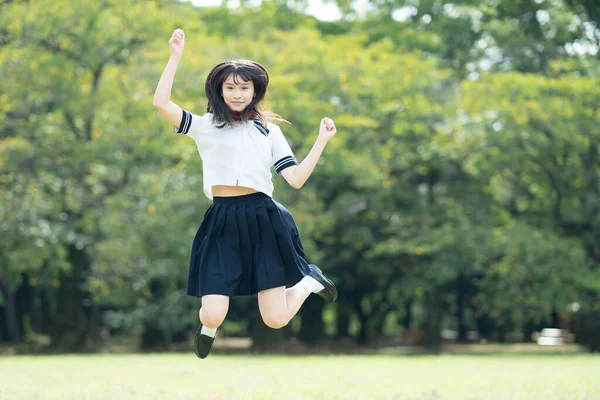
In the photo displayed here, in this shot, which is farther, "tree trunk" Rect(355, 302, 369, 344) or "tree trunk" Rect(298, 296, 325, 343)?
"tree trunk" Rect(355, 302, 369, 344)

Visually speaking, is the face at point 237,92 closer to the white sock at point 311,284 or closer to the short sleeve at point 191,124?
the short sleeve at point 191,124

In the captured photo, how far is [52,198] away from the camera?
65.5ft

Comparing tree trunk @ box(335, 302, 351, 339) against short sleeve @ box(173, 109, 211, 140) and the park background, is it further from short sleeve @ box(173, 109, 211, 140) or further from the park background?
short sleeve @ box(173, 109, 211, 140)

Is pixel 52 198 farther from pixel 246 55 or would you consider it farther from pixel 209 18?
pixel 209 18

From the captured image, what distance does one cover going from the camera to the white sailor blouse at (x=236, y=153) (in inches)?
207

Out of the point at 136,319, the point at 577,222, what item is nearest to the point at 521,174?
the point at 577,222

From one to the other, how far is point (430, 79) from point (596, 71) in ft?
13.7

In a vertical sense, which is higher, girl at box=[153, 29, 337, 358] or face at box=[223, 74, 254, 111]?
face at box=[223, 74, 254, 111]

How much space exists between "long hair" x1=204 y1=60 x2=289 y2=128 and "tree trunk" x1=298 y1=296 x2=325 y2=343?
19.2 meters

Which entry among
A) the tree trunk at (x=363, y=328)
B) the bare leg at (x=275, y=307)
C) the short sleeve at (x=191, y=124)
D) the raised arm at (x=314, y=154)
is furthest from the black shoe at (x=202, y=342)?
the tree trunk at (x=363, y=328)

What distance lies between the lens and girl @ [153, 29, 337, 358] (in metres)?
5.24

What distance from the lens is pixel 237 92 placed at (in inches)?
210

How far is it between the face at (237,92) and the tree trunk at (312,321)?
1929 centimetres
